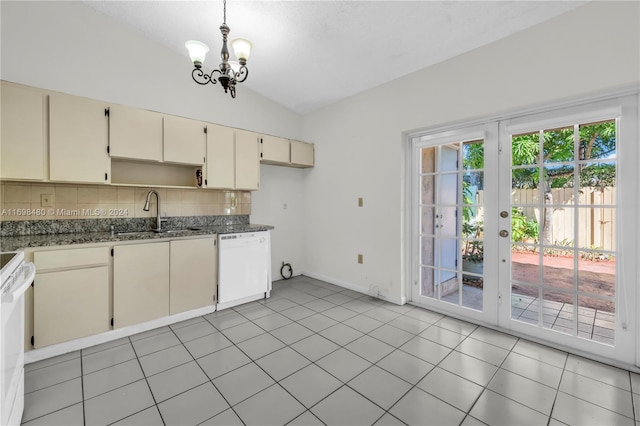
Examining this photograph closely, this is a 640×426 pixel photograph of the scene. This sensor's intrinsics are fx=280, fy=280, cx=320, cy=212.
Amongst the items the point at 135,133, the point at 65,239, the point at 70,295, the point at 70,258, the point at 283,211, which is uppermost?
the point at 135,133

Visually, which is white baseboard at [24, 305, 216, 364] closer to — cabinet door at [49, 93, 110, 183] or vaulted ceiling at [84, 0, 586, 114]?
cabinet door at [49, 93, 110, 183]

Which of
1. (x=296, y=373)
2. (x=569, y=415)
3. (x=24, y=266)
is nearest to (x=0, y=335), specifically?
(x=24, y=266)

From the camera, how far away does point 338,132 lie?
400cm

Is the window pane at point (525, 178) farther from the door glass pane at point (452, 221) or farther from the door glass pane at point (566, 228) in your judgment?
the door glass pane at point (452, 221)

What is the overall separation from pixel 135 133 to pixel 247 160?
1236 millimetres

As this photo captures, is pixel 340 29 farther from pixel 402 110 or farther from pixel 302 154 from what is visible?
pixel 302 154

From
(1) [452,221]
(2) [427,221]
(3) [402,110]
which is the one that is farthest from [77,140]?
(1) [452,221]

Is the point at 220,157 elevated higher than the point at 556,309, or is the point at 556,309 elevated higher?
the point at 220,157

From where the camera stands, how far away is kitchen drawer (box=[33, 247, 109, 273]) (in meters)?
2.15

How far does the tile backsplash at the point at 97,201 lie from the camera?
251 cm

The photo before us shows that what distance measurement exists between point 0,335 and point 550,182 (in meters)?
3.66

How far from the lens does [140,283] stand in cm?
262

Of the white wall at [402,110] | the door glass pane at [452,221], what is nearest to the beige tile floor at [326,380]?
the door glass pane at [452,221]

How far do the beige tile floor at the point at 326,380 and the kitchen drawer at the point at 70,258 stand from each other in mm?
723
